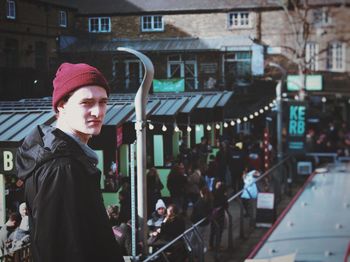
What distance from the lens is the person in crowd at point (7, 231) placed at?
2.52 metres

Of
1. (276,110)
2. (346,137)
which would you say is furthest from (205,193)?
(346,137)

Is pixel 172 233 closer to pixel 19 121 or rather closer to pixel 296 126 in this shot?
pixel 19 121

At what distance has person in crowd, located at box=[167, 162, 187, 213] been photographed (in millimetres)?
4535

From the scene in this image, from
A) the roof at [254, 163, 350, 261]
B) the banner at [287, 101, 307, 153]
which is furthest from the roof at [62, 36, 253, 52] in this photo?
the banner at [287, 101, 307, 153]

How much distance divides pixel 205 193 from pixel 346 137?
803 centimetres

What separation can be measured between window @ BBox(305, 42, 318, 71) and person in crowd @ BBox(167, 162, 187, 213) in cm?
253

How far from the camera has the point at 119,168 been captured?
3371mm

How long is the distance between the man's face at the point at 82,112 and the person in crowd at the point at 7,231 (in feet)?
4.49

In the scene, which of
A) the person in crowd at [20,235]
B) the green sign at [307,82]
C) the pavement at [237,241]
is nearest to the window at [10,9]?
the person in crowd at [20,235]

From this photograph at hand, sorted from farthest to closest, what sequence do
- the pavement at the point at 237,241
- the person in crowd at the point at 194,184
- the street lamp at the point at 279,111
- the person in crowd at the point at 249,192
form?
the street lamp at the point at 279,111 < the person in crowd at the point at 249,192 < the pavement at the point at 237,241 < the person in crowd at the point at 194,184

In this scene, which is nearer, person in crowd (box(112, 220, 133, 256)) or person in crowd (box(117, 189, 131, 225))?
person in crowd (box(112, 220, 133, 256))

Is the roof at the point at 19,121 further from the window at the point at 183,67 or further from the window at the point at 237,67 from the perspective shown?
the window at the point at 237,67

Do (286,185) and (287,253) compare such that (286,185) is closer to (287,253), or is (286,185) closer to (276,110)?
(276,110)

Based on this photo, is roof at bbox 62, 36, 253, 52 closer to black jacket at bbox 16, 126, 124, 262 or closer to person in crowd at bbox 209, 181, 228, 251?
person in crowd at bbox 209, 181, 228, 251
